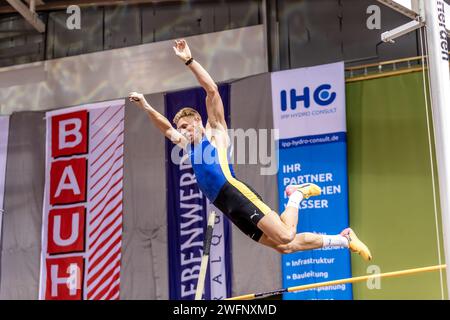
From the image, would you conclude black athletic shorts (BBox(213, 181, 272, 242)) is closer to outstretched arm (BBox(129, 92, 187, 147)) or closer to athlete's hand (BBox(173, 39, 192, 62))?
outstretched arm (BBox(129, 92, 187, 147))

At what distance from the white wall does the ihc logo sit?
856mm

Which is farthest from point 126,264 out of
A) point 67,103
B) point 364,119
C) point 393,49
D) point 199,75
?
point 199,75

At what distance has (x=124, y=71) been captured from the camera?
12.2 metres

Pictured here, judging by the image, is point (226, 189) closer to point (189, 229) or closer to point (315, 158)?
point (315, 158)

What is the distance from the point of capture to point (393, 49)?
35.0 feet

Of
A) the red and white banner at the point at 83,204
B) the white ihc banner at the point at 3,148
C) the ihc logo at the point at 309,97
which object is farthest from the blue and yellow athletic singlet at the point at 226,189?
the white ihc banner at the point at 3,148

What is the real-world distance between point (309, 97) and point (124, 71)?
3301 mm

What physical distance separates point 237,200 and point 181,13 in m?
6.68

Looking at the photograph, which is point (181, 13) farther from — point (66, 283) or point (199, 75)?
point (199, 75)

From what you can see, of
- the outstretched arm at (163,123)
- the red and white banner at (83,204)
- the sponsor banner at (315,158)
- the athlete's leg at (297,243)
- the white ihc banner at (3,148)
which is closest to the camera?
the athlete's leg at (297,243)

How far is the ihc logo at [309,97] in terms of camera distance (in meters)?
10.2

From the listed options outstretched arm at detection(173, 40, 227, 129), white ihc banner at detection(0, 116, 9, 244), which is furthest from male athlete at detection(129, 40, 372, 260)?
white ihc banner at detection(0, 116, 9, 244)

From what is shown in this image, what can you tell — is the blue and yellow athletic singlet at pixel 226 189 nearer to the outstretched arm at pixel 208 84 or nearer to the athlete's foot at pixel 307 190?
the outstretched arm at pixel 208 84

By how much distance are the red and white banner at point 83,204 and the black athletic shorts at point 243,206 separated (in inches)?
207
